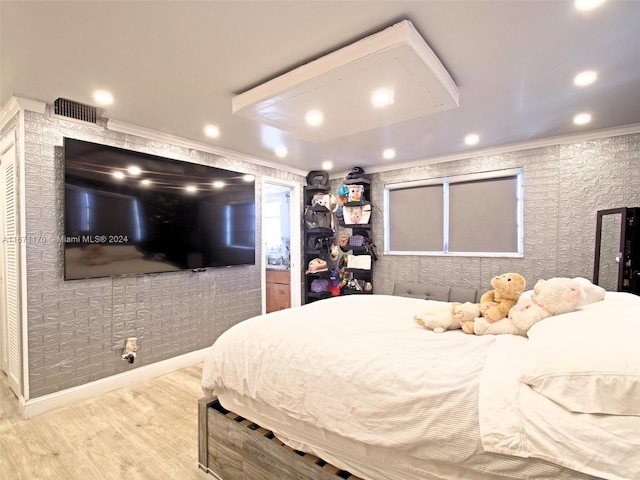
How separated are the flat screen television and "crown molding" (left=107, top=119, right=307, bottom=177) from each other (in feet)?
0.71

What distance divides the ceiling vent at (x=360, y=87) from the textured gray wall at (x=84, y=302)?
155 cm

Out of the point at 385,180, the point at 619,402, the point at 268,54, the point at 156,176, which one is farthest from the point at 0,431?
the point at 385,180

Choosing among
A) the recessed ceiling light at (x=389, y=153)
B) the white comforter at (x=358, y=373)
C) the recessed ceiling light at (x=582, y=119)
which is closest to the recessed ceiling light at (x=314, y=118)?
the recessed ceiling light at (x=389, y=153)

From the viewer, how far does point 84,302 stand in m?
2.64

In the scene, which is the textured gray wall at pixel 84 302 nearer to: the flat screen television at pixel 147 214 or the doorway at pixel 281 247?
the flat screen television at pixel 147 214

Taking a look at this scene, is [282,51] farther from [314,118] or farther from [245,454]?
[245,454]

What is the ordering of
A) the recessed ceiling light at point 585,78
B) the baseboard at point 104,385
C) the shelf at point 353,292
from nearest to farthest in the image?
the recessed ceiling light at point 585,78, the baseboard at point 104,385, the shelf at point 353,292

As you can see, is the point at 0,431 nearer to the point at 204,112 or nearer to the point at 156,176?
the point at 156,176

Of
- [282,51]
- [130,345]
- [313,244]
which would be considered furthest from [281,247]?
[282,51]

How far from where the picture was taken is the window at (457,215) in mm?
3547

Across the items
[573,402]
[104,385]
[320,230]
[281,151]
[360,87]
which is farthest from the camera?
[320,230]

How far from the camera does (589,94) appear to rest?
2.29 metres

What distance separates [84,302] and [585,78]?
13.3 feet

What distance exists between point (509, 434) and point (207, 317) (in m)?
3.18
